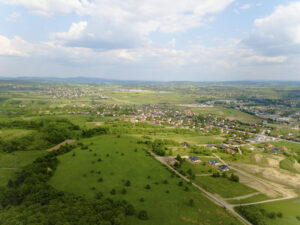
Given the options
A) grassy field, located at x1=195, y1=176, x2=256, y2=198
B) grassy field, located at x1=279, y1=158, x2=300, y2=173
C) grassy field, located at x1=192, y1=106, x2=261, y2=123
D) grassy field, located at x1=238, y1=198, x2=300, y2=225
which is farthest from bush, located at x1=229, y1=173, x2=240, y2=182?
grassy field, located at x1=192, y1=106, x2=261, y2=123

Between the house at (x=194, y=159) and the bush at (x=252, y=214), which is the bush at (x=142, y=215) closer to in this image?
the bush at (x=252, y=214)

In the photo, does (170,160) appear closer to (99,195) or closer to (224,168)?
(224,168)

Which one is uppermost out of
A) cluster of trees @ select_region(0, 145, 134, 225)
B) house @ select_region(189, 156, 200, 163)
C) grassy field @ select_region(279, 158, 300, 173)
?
cluster of trees @ select_region(0, 145, 134, 225)

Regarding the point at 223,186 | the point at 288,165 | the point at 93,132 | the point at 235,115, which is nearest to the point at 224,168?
the point at 223,186

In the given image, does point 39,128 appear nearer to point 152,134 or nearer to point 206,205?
point 152,134

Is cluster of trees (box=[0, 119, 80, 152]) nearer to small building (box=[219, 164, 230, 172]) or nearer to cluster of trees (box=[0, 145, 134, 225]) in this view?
cluster of trees (box=[0, 145, 134, 225])
